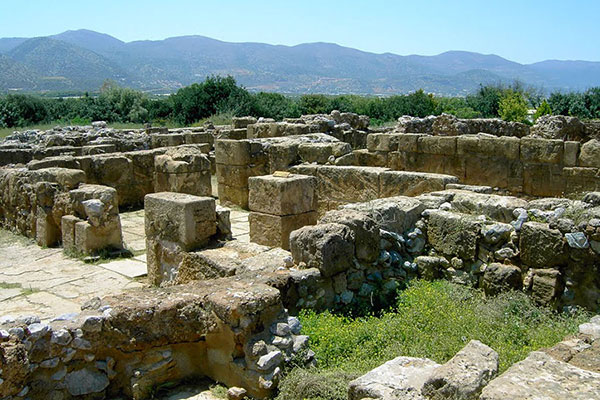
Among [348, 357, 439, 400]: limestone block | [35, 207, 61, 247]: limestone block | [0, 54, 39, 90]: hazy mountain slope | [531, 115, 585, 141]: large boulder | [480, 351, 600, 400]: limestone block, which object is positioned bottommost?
[35, 207, 61, 247]: limestone block

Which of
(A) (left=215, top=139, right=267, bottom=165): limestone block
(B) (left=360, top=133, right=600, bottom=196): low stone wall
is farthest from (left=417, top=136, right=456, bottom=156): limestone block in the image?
(A) (left=215, top=139, right=267, bottom=165): limestone block

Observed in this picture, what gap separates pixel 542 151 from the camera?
9812 mm

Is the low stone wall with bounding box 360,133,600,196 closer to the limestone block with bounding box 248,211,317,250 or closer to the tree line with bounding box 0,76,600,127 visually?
the limestone block with bounding box 248,211,317,250

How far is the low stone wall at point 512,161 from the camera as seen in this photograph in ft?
31.9

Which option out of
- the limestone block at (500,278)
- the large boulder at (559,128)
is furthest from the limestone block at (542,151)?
the limestone block at (500,278)

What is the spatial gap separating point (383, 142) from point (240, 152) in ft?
10.6

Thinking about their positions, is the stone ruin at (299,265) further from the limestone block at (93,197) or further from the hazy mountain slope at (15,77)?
the hazy mountain slope at (15,77)

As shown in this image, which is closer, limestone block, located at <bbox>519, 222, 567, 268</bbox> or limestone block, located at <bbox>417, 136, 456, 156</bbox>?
limestone block, located at <bbox>519, 222, 567, 268</bbox>

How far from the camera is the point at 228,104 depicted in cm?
3045

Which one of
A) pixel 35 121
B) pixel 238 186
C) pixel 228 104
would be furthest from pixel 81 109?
pixel 238 186

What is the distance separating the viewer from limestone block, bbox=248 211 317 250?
704 cm

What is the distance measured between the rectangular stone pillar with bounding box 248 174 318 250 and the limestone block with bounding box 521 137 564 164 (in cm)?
469

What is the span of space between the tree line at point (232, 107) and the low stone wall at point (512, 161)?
18.4 meters

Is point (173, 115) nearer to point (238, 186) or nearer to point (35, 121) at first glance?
point (35, 121)
